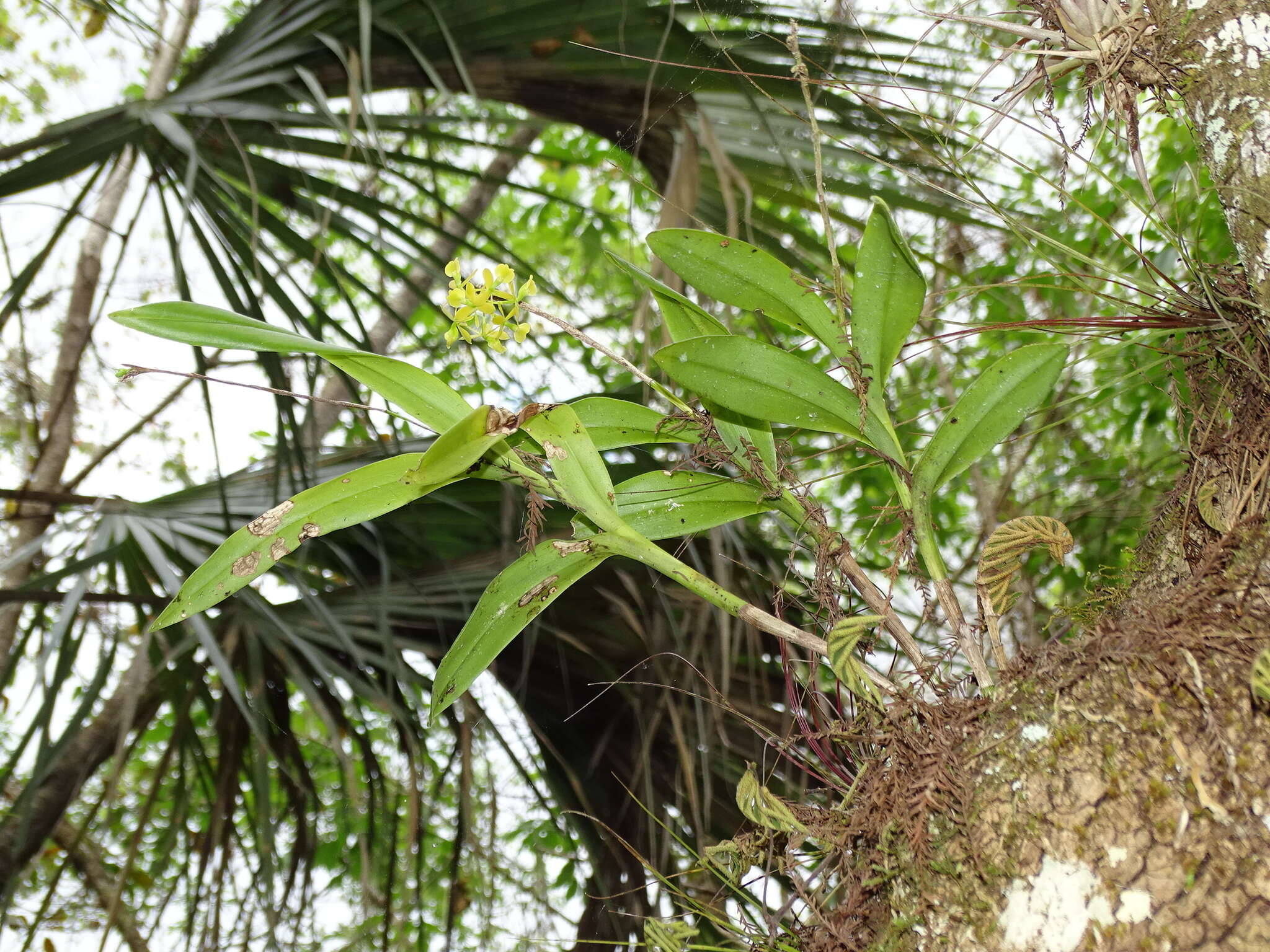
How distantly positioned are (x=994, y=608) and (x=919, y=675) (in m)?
0.06

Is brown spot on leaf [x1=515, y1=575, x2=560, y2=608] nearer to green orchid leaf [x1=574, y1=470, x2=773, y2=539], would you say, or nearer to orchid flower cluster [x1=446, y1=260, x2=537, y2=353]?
green orchid leaf [x1=574, y1=470, x2=773, y2=539]

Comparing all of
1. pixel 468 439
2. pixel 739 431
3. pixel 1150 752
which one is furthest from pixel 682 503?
pixel 1150 752

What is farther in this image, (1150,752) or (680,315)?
(680,315)

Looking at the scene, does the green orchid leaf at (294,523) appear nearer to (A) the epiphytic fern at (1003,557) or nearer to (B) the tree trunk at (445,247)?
(A) the epiphytic fern at (1003,557)

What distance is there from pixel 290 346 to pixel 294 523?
0.33 feet

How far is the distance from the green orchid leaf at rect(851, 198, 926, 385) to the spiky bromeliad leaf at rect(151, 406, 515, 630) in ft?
0.73

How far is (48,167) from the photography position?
3.61ft

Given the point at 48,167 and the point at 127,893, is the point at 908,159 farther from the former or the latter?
the point at 127,893

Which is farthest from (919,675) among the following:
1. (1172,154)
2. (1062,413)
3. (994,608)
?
(1062,413)

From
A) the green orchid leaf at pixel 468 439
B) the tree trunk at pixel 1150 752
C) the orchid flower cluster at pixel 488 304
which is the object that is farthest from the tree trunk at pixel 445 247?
the tree trunk at pixel 1150 752

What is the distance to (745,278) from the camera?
532 mm

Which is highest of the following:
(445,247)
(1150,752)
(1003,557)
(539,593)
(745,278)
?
(445,247)

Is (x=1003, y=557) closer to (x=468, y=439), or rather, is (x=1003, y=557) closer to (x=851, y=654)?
(x=851, y=654)

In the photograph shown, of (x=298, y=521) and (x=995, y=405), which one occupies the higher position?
(x=298, y=521)
